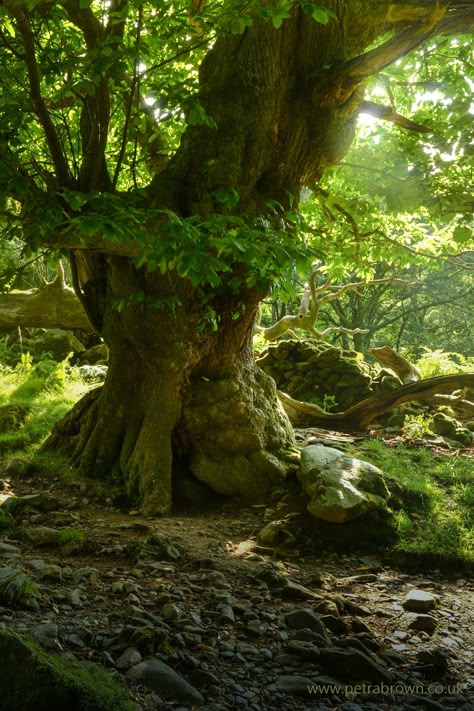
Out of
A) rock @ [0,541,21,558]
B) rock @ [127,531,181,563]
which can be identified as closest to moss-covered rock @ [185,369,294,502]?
rock @ [127,531,181,563]

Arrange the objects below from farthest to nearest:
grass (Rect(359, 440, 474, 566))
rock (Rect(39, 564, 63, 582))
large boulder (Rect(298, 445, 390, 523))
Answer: large boulder (Rect(298, 445, 390, 523)), grass (Rect(359, 440, 474, 566)), rock (Rect(39, 564, 63, 582))

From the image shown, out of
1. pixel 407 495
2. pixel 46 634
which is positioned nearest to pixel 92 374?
pixel 407 495

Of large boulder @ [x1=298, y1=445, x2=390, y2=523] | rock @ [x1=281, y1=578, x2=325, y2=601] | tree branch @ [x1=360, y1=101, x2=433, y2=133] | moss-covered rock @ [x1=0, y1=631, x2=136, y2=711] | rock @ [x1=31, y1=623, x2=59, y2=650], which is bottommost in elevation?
rock @ [x1=281, y1=578, x2=325, y2=601]

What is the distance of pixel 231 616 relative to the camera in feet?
11.6

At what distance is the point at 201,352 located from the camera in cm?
658

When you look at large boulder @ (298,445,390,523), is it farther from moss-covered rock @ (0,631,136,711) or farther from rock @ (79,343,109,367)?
rock @ (79,343,109,367)

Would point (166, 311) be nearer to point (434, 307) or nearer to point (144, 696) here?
point (144, 696)

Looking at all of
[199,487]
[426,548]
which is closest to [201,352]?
[199,487]

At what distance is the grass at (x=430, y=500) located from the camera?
519 cm

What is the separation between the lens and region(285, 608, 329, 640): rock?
345 centimetres

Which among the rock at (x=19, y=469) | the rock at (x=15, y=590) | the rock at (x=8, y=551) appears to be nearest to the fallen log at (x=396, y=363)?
the rock at (x=19, y=469)

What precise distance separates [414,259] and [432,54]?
3.59 metres

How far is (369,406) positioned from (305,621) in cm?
700

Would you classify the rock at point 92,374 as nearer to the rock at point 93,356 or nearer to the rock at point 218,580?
the rock at point 93,356
